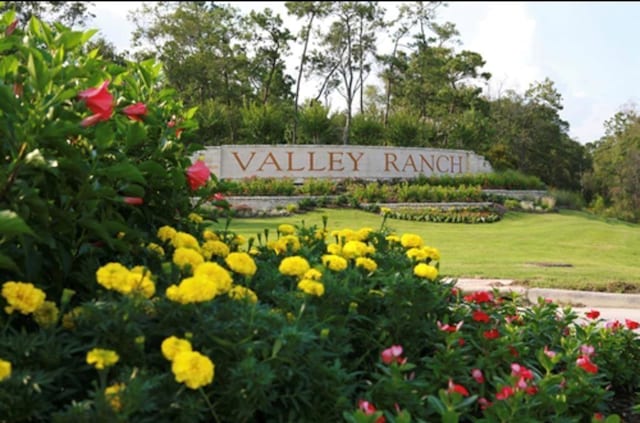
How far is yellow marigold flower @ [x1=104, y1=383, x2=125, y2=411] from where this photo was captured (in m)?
1.73

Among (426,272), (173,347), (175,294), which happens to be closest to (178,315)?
(175,294)

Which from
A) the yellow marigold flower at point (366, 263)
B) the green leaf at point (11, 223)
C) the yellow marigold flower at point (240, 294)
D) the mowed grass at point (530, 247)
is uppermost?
the green leaf at point (11, 223)

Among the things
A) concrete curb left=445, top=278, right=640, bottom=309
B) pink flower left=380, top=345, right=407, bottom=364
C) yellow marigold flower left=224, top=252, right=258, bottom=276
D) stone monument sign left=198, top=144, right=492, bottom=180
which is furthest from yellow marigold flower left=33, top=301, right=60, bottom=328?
stone monument sign left=198, top=144, right=492, bottom=180

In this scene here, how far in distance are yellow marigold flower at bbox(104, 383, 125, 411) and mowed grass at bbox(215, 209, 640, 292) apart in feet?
7.36

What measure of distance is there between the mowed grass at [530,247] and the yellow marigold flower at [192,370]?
215cm

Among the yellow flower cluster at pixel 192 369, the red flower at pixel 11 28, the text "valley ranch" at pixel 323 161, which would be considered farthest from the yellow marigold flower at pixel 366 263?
the text "valley ranch" at pixel 323 161

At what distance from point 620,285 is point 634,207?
3238 centimetres

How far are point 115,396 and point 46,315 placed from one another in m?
0.51

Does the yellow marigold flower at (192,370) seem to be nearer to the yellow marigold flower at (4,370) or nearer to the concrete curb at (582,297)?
the yellow marigold flower at (4,370)

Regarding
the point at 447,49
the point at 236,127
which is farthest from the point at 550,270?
the point at 447,49

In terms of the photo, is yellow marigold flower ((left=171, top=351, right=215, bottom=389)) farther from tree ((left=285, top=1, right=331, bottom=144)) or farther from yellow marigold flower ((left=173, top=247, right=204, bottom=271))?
tree ((left=285, top=1, right=331, bottom=144))

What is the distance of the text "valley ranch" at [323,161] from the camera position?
2231cm

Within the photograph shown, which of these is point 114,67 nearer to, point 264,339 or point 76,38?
point 76,38

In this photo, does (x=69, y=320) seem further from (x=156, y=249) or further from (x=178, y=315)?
(x=156, y=249)
